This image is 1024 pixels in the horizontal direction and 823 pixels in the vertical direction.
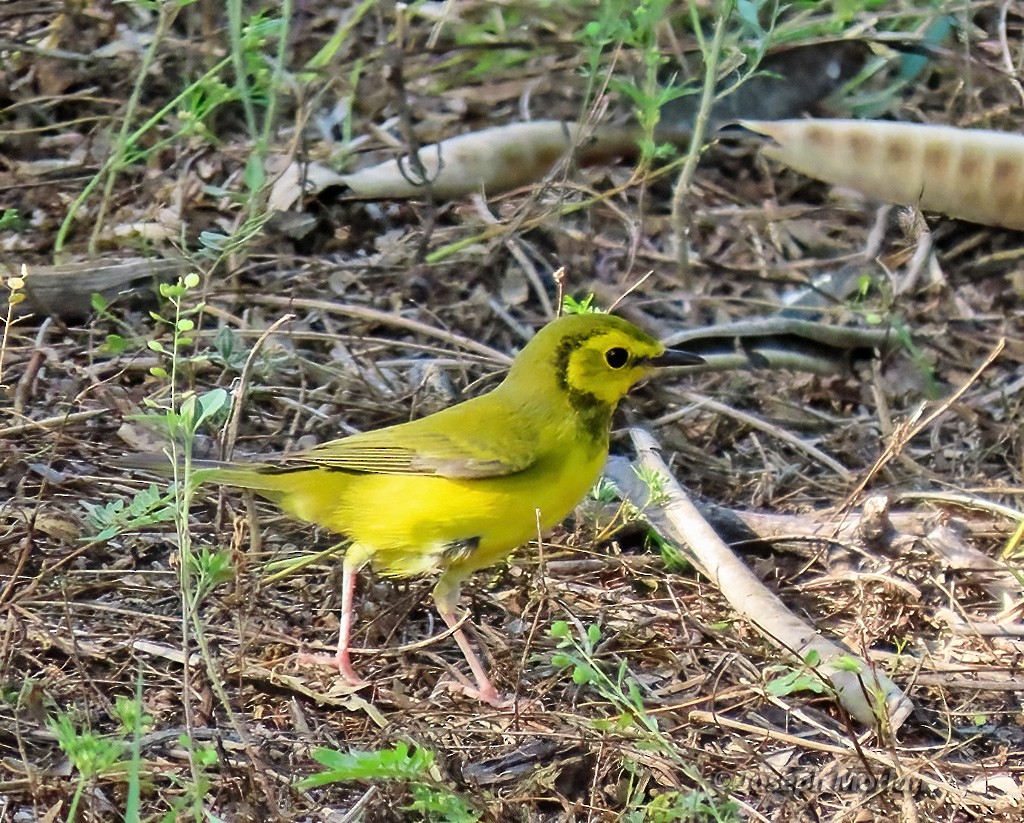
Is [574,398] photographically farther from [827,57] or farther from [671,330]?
[827,57]

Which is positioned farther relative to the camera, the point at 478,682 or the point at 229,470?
the point at 229,470

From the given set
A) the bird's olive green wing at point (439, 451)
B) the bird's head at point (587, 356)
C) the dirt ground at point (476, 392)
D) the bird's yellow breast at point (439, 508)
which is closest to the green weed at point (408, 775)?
the dirt ground at point (476, 392)

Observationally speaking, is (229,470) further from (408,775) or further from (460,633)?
(408,775)

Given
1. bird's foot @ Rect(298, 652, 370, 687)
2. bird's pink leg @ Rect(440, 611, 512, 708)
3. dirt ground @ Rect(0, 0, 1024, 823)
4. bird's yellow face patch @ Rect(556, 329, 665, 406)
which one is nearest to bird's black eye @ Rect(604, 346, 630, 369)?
bird's yellow face patch @ Rect(556, 329, 665, 406)

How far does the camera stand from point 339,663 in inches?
164

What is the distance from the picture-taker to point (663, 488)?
488 cm

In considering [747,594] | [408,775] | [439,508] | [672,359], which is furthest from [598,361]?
[408,775]

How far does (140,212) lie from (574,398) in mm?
2932

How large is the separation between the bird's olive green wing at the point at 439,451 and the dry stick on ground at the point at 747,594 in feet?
1.83

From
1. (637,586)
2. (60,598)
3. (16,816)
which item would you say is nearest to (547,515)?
(637,586)

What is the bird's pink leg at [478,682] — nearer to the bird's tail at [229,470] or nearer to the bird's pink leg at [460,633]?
the bird's pink leg at [460,633]

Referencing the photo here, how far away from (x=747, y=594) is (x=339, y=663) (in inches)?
52.2

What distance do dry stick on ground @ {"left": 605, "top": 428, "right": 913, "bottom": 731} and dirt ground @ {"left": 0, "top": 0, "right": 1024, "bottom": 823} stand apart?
76 mm

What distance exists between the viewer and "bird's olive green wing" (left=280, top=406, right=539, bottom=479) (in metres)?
4.41
